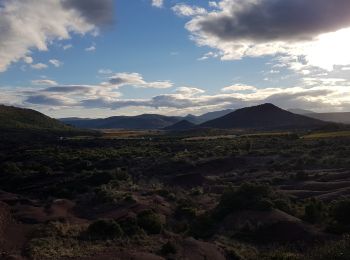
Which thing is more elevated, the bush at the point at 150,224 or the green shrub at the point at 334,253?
the green shrub at the point at 334,253

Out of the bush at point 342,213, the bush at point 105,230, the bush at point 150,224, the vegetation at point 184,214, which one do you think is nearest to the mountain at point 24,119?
the vegetation at point 184,214

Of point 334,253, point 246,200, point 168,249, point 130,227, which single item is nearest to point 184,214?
point 246,200

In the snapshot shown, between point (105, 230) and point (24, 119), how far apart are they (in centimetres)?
14872

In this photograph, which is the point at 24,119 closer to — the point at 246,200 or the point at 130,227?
the point at 246,200

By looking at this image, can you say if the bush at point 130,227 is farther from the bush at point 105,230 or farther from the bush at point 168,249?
the bush at point 168,249

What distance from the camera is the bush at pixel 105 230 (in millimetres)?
20317

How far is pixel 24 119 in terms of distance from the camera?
529ft

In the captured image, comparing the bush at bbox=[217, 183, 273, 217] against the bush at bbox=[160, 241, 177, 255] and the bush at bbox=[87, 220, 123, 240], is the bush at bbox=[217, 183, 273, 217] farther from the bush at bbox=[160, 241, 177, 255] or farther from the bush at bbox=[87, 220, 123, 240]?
the bush at bbox=[160, 241, 177, 255]

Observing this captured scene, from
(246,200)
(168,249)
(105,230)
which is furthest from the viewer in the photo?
(246,200)

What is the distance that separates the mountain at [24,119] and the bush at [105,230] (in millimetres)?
126764

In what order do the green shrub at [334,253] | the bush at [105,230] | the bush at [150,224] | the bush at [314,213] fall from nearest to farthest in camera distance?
1. the green shrub at [334,253]
2. the bush at [105,230]
3. the bush at [150,224]
4. the bush at [314,213]

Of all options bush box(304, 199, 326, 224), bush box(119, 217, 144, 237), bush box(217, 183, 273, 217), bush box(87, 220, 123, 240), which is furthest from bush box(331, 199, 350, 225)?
A: bush box(87, 220, 123, 240)

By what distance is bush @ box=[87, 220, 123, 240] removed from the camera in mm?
20317

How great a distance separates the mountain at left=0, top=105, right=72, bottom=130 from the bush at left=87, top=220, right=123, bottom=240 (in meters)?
127
